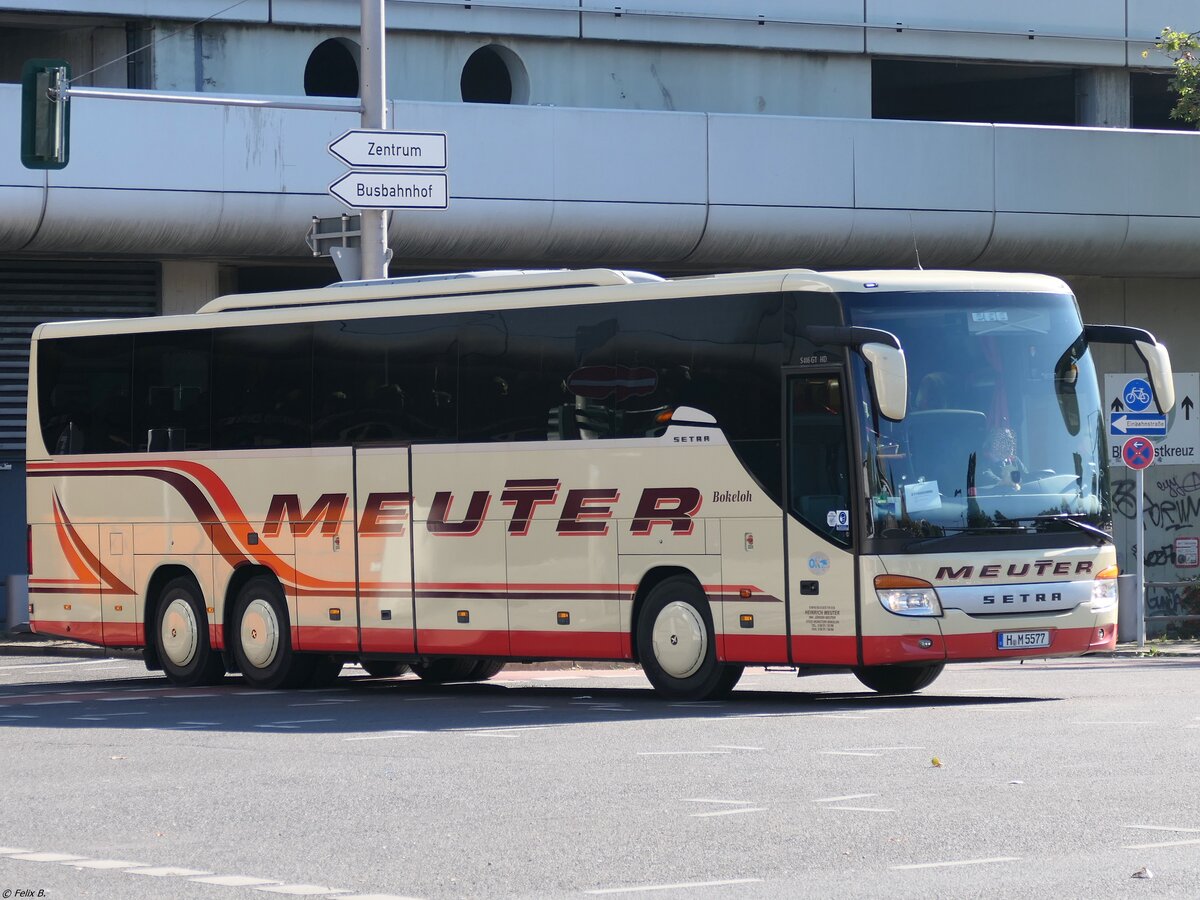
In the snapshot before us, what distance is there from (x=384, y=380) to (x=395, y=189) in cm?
305

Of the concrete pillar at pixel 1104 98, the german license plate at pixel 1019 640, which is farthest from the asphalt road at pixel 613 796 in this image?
the concrete pillar at pixel 1104 98

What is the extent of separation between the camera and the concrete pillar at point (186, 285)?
29.8m

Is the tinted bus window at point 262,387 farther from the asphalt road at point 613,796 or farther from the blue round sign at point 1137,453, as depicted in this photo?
the blue round sign at point 1137,453

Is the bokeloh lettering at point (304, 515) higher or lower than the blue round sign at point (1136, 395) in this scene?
lower

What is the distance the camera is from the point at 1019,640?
16281mm

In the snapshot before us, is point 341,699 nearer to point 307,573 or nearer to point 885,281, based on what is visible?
point 307,573

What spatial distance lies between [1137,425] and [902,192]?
22.2 ft

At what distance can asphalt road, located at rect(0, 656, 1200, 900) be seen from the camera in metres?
8.57

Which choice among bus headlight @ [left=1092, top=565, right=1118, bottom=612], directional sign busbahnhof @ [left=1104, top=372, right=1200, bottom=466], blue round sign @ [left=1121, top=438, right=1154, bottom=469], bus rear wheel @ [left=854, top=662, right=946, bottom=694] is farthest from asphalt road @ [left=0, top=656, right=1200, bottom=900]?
directional sign busbahnhof @ [left=1104, top=372, right=1200, bottom=466]

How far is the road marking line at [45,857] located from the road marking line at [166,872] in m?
0.47

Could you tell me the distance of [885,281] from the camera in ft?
54.5

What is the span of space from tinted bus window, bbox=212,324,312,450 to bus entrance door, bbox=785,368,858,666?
17.1ft

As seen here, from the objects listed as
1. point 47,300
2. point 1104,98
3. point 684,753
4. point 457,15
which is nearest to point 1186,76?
point 1104,98

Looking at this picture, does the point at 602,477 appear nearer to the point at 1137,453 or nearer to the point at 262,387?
the point at 262,387
